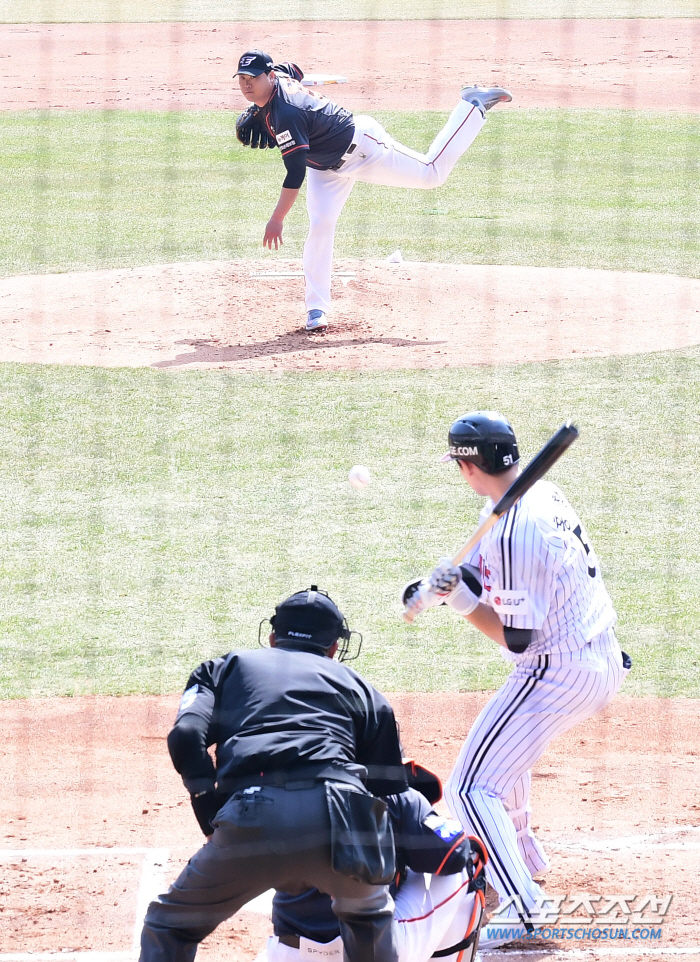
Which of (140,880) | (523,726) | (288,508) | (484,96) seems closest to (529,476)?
(523,726)

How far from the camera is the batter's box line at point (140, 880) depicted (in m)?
3.55

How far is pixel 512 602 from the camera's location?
11.8 feet

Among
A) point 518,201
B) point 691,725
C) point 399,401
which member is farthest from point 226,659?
point 518,201

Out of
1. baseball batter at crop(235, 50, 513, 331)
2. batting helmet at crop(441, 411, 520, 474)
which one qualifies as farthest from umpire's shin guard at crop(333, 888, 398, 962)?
baseball batter at crop(235, 50, 513, 331)

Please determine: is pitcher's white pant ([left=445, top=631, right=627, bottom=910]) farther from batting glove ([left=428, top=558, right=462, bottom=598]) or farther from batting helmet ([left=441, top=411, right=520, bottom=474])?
batting helmet ([left=441, top=411, right=520, bottom=474])

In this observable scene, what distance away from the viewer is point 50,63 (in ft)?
77.7

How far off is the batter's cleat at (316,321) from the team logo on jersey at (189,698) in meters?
6.98

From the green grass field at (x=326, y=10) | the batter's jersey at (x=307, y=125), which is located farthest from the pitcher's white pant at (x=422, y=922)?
the green grass field at (x=326, y=10)

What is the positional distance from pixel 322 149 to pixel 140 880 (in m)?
6.28

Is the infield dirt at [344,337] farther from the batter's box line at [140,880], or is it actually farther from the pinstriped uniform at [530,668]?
the pinstriped uniform at [530,668]

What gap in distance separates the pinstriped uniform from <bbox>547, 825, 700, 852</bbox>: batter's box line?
1.39 feet

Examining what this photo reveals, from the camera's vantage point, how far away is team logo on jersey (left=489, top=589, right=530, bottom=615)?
357 cm

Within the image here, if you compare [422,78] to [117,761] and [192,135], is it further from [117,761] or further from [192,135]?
[117,761]

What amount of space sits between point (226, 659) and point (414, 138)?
15.5 metres
